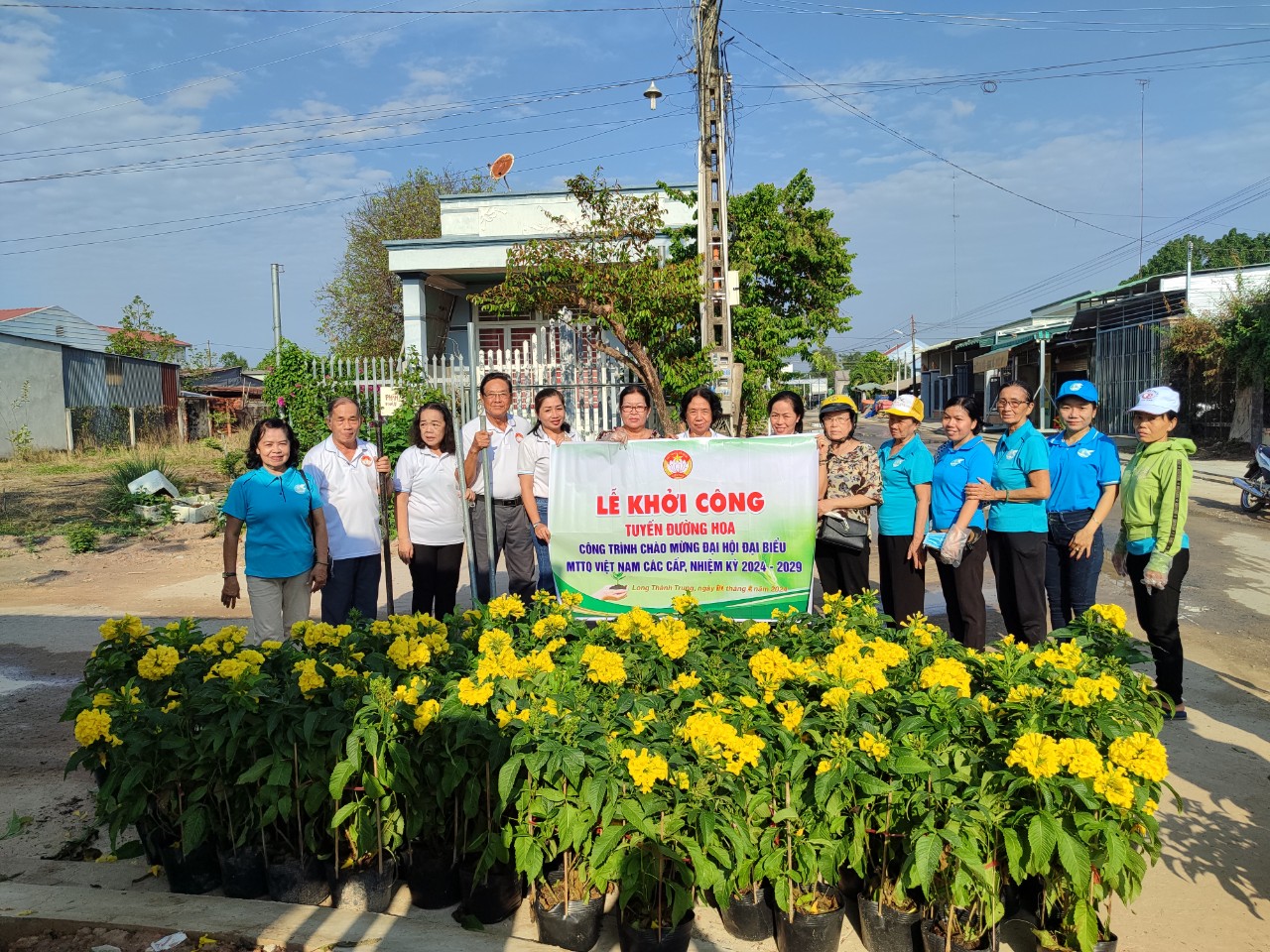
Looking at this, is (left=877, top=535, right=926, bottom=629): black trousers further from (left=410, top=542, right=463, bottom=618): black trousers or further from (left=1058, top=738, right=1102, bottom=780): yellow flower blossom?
(left=1058, top=738, right=1102, bottom=780): yellow flower blossom

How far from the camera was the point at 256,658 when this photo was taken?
3592mm

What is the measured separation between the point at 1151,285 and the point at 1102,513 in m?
24.5

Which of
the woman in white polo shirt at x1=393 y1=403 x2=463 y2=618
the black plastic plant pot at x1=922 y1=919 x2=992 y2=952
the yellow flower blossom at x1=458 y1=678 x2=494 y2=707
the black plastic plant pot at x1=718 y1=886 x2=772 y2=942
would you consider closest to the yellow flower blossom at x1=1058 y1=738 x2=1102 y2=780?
the black plastic plant pot at x1=922 y1=919 x2=992 y2=952

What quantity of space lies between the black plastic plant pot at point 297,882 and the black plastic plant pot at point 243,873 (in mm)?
66

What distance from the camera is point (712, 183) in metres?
12.7

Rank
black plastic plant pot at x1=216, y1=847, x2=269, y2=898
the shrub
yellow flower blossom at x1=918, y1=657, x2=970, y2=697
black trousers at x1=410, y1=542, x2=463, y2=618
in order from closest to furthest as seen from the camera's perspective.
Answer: yellow flower blossom at x1=918, y1=657, x2=970, y2=697, black plastic plant pot at x1=216, y1=847, x2=269, y2=898, black trousers at x1=410, y1=542, x2=463, y2=618, the shrub

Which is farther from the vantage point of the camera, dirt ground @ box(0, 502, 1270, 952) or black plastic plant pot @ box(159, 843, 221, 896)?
black plastic plant pot @ box(159, 843, 221, 896)

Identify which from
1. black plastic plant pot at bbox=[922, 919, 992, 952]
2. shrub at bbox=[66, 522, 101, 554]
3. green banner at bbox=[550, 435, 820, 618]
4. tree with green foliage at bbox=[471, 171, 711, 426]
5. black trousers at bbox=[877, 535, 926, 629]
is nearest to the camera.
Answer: black plastic plant pot at bbox=[922, 919, 992, 952]

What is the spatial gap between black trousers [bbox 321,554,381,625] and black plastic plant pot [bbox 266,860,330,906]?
2066 mm

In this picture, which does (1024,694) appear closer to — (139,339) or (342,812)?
(342,812)

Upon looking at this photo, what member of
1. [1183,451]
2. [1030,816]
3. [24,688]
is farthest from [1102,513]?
[24,688]

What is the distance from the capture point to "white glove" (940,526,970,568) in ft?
17.0

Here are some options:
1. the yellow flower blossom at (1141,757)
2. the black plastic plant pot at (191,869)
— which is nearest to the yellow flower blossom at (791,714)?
the yellow flower blossom at (1141,757)

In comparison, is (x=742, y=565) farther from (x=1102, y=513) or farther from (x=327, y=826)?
(x=327, y=826)
